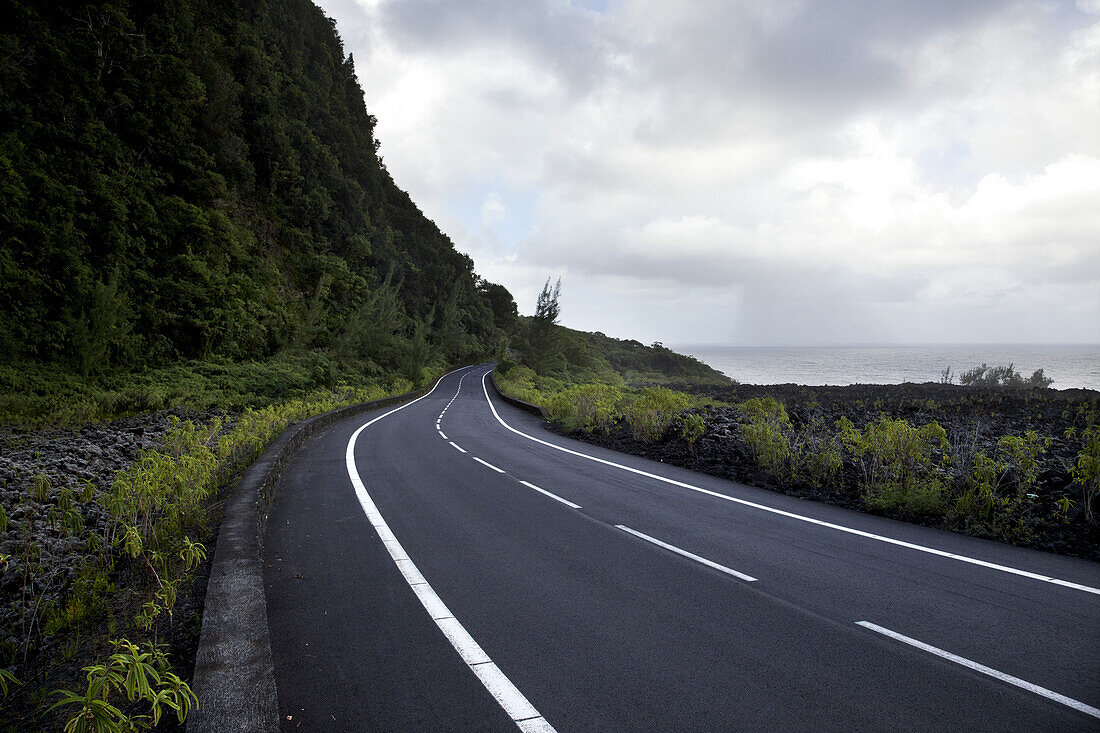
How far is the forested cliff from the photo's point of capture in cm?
1828

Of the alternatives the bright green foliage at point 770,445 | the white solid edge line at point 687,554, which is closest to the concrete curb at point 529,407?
the bright green foliage at point 770,445

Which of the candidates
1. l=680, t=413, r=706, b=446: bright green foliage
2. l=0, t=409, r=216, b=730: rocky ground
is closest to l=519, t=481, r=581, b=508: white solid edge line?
l=0, t=409, r=216, b=730: rocky ground

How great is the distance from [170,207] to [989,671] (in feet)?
98.2

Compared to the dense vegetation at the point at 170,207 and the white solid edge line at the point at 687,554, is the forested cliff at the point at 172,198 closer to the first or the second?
the dense vegetation at the point at 170,207

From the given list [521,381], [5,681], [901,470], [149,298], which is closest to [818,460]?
[901,470]

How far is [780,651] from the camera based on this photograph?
3.41m

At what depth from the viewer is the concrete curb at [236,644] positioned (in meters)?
2.45

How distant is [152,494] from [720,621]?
5.42 meters

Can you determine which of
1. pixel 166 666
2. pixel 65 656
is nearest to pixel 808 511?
pixel 166 666

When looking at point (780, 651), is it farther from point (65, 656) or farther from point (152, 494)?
point (152, 494)

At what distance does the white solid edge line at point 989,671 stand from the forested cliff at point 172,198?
899 inches

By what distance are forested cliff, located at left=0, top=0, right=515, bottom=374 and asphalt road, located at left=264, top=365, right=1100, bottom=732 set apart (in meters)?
18.2

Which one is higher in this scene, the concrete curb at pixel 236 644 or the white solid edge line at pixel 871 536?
the white solid edge line at pixel 871 536

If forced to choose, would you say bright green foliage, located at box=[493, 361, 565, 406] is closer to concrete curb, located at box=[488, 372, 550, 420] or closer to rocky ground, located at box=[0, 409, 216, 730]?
concrete curb, located at box=[488, 372, 550, 420]
